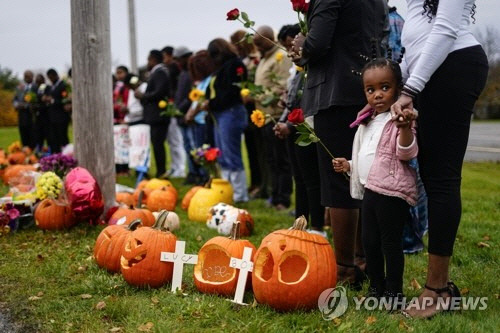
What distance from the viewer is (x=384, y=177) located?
3012mm

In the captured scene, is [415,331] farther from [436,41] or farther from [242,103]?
[242,103]

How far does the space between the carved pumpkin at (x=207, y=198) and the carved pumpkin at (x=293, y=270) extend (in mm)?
2999

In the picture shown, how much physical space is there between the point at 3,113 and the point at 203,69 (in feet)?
91.0

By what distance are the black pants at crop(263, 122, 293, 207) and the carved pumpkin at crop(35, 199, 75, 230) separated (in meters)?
2.44

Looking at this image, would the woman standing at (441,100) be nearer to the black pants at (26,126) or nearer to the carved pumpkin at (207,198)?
the carved pumpkin at (207,198)

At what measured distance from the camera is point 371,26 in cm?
357

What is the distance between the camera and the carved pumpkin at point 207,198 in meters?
6.48

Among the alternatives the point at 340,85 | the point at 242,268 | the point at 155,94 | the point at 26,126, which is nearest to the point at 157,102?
the point at 155,94

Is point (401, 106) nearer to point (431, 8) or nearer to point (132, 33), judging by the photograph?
point (431, 8)

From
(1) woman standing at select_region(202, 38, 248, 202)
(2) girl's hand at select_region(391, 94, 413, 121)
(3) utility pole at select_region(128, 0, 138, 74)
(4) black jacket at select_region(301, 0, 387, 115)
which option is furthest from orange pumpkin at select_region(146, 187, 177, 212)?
(3) utility pole at select_region(128, 0, 138, 74)

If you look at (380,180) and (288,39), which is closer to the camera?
(380,180)

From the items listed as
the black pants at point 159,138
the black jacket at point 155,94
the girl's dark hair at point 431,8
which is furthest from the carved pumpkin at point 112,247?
the black pants at point 159,138

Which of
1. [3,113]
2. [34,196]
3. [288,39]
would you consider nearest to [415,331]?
[288,39]

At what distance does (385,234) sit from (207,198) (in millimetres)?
3682
